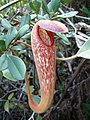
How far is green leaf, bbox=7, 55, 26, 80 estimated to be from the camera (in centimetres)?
71

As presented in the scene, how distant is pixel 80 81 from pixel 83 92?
0.06m

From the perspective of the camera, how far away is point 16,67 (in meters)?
0.73

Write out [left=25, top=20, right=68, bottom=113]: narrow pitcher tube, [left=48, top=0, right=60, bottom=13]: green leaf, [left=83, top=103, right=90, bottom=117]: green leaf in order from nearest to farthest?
[left=25, top=20, right=68, bottom=113]: narrow pitcher tube < [left=48, top=0, right=60, bottom=13]: green leaf < [left=83, top=103, right=90, bottom=117]: green leaf

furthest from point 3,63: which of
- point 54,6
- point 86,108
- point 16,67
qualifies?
point 86,108

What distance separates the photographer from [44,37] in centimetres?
72

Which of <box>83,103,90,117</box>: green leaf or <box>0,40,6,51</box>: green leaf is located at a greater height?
<box>0,40,6,51</box>: green leaf

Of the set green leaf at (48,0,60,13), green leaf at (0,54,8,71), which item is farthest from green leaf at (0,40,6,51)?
green leaf at (48,0,60,13)

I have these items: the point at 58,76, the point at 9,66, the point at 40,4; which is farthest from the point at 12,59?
the point at 58,76

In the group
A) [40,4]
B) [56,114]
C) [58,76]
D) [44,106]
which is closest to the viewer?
[44,106]

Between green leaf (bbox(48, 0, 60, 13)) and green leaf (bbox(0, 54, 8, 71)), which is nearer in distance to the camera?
green leaf (bbox(0, 54, 8, 71))

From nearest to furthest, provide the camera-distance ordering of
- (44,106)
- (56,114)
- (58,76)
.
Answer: (44,106), (58,76), (56,114)

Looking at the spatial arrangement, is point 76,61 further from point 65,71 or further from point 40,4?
point 40,4

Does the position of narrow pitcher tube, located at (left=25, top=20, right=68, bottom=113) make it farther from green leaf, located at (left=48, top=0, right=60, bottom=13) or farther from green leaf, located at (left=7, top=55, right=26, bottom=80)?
green leaf, located at (left=48, top=0, right=60, bottom=13)

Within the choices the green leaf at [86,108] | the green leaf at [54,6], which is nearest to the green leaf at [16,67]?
the green leaf at [54,6]
